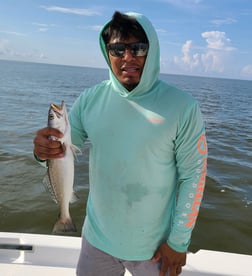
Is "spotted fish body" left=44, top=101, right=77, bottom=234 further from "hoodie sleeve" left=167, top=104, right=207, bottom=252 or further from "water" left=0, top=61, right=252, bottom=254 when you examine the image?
"water" left=0, top=61, right=252, bottom=254

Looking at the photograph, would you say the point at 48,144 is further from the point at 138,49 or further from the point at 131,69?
the point at 138,49

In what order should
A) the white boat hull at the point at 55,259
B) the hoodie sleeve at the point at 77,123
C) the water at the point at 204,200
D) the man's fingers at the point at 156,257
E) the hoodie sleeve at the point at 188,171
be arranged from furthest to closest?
the water at the point at 204,200 < the white boat hull at the point at 55,259 < the hoodie sleeve at the point at 77,123 < the man's fingers at the point at 156,257 < the hoodie sleeve at the point at 188,171

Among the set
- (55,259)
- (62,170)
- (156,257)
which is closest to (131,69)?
(62,170)

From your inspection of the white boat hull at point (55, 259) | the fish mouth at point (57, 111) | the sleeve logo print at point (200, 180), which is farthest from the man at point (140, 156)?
the white boat hull at point (55, 259)

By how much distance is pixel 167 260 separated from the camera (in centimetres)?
226

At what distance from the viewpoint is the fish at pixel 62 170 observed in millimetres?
2193

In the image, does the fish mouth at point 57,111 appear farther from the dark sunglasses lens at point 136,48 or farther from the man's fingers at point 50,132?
the dark sunglasses lens at point 136,48

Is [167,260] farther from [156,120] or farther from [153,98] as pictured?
[153,98]

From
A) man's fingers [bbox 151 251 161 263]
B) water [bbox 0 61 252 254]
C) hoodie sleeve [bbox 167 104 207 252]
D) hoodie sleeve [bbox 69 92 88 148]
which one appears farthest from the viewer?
water [bbox 0 61 252 254]

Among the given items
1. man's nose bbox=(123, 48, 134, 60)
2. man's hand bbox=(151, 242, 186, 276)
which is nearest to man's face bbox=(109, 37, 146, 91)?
man's nose bbox=(123, 48, 134, 60)

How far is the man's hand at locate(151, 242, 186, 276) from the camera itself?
2.25m

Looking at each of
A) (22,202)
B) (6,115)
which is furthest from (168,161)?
(6,115)

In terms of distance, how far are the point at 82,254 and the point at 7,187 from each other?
6127 millimetres

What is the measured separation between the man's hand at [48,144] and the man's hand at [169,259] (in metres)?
0.98
